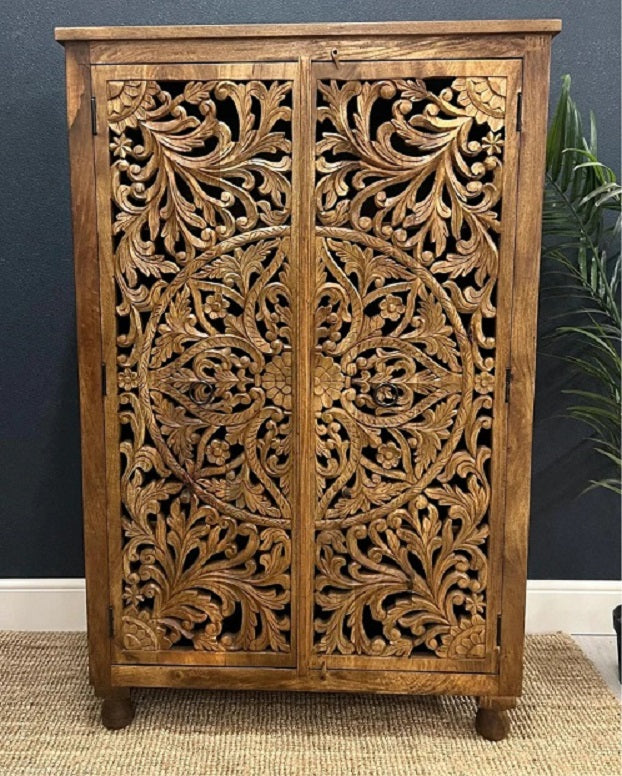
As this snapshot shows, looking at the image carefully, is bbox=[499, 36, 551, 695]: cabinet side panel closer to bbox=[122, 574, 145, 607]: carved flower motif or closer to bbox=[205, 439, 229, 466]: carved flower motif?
bbox=[205, 439, 229, 466]: carved flower motif

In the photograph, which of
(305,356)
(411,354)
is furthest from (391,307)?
(305,356)

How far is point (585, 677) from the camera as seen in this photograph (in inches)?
88.3

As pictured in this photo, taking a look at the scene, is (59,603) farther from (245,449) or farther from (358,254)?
(358,254)

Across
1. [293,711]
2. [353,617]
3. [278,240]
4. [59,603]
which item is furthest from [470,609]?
[59,603]

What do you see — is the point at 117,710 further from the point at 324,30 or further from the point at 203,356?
the point at 324,30

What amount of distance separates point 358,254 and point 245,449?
494mm

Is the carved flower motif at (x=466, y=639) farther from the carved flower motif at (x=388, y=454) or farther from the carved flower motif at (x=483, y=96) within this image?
the carved flower motif at (x=483, y=96)

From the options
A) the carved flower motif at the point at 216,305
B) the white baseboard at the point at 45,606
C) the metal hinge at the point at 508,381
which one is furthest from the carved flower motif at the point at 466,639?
the white baseboard at the point at 45,606

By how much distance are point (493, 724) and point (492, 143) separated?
1312 mm

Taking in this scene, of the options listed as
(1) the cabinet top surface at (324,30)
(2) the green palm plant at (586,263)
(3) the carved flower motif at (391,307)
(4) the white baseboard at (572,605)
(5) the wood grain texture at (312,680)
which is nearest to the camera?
(1) the cabinet top surface at (324,30)

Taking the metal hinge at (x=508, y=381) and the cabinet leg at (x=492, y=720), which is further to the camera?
the cabinet leg at (x=492, y=720)

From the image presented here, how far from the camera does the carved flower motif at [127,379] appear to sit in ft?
6.10

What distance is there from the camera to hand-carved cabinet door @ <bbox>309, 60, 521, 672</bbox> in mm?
1735

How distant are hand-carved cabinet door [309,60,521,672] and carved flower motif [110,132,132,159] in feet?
1.31
